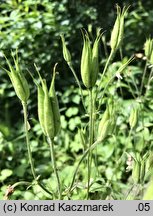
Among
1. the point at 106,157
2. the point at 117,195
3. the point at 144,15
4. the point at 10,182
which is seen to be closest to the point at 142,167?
the point at 117,195

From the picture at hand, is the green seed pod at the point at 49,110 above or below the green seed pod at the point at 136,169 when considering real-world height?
above

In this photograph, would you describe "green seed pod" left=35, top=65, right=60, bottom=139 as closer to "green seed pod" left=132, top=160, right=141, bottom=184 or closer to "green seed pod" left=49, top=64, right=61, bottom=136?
"green seed pod" left=49, top=64, right=61, bottom=136

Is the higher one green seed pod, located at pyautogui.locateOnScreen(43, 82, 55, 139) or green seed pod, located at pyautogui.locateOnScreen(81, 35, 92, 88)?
green seed pod, located at pyautogui.locateOnScreen(81, 35, 92, 88)

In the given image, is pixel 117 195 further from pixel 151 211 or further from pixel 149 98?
pixel 149 98

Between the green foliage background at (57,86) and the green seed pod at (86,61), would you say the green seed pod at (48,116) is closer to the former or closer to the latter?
the green seed pod at (86,61)

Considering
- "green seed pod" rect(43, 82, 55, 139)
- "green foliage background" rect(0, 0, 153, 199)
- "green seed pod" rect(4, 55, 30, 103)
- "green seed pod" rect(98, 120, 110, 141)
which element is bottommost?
"green foliage background" rect(0, 0, 153, 199)

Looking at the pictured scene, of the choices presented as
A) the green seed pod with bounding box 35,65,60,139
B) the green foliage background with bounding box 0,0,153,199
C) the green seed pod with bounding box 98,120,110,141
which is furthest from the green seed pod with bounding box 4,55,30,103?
the green foliage background with bounding box 0,0,153,199

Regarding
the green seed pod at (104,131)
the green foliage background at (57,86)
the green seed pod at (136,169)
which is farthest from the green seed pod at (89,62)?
the green foliage background at (57,86)

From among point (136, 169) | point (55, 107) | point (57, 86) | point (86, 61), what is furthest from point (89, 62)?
point (57, 86)

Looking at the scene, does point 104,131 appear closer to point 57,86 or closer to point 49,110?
point 49,110
